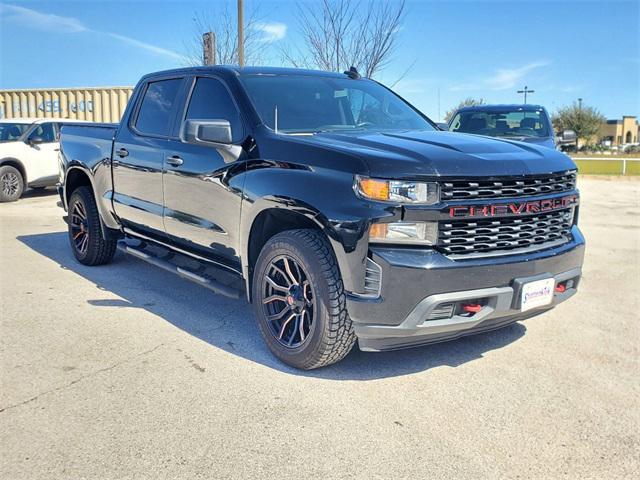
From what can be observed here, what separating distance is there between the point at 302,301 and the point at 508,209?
1.30 meters

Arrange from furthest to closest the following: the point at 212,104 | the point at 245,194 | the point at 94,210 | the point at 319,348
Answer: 1. the point at 94,210
2. the point at 212,104
3. the point at 245,194
4. the point at 319,348

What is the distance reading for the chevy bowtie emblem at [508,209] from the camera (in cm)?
314

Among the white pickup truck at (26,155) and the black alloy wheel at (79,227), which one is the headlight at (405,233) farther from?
the white pickup truck at (26,155)

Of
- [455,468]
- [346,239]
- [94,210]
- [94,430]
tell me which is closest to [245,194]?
[346,239]

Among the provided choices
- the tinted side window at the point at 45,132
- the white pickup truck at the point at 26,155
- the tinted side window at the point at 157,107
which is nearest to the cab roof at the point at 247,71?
the tinted side window at the point at 157,107

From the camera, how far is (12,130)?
41.8 feet

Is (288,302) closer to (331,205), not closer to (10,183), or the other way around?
(331,205)

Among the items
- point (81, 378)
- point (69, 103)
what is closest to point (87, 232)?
point (81, 378)

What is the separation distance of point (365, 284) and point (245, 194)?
113 cm

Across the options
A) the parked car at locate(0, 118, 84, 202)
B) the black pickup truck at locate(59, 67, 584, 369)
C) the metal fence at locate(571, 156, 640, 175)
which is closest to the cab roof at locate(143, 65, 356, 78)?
the black pickup truck at locate(59, 67, 584, 369)

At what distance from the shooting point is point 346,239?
3139 millimetres

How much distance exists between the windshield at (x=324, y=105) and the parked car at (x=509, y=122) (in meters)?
5.50

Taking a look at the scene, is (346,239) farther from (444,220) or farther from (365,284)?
(444,220)

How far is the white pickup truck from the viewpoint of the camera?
12141 mm
